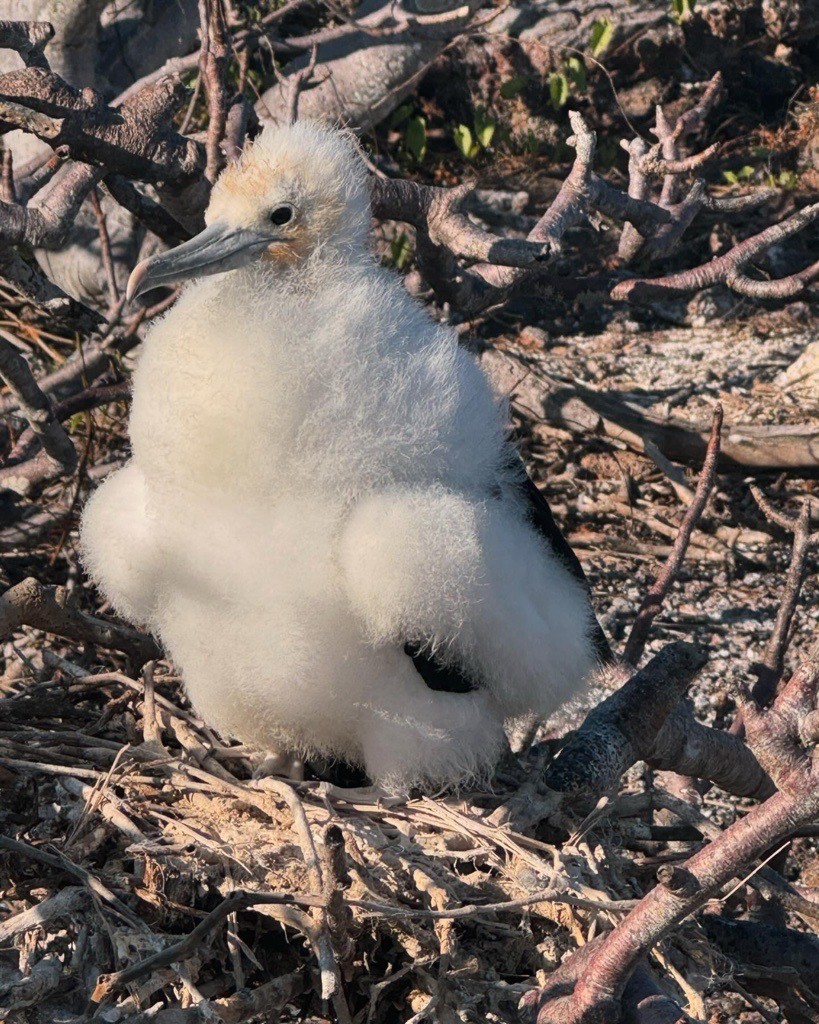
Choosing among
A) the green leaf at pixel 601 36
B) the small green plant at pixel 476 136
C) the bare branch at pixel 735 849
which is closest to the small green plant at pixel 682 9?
the green leaf at pixel 601 36

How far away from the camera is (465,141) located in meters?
5.65

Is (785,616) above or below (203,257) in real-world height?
below

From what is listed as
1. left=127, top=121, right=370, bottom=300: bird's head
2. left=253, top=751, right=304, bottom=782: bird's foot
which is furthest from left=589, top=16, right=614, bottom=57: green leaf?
left=253, top=751, right=304, bottom=782: bird's foot

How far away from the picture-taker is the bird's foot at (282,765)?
317 centimetres

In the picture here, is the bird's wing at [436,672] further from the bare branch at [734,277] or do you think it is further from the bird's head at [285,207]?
the bare branch at [734,277]

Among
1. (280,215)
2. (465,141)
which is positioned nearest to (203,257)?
(280,215)

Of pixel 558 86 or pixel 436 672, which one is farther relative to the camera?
pixel 558 86

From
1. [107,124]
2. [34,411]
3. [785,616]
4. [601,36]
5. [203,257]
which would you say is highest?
[107,124]

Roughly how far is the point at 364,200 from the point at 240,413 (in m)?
0.59

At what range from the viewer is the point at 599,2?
5.92 m

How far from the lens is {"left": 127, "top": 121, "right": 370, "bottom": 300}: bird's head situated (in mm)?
2844

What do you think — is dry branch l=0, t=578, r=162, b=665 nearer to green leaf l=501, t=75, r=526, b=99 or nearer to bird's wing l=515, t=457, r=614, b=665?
bird's wing l=515, t=457, r=614, b=665

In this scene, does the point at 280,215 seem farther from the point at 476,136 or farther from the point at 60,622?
the point at 476,136

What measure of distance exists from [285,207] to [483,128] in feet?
9.82
